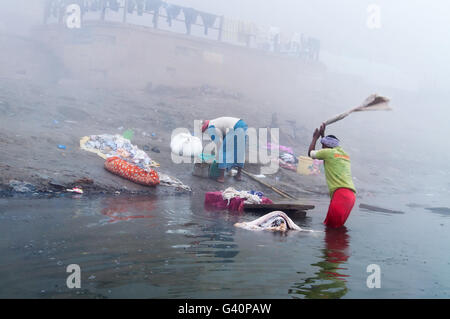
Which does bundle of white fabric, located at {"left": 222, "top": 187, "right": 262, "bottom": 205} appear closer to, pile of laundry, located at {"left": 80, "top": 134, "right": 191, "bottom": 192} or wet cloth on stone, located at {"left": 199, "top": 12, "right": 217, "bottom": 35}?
pile of laundry, located at {"left": 80, "top": 134, "right": 191, "bottom": 192}

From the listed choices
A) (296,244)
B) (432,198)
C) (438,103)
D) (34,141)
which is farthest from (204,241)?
(438,103)

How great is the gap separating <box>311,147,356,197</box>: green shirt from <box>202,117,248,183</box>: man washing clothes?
3.57 m

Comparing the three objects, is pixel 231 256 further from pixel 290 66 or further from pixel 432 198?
pixel 290 66

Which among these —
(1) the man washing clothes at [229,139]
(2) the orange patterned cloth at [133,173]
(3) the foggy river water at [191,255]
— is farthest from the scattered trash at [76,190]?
(1) the man washing clothes at [229,139]

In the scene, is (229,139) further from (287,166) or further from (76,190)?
(287,166)

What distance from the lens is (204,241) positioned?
194 inches

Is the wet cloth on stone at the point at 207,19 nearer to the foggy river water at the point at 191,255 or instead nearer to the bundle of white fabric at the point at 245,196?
the bundle of white fabric at the point at 245,196

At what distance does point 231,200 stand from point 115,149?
389 centimetres

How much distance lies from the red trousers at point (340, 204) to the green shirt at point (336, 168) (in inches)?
3.0

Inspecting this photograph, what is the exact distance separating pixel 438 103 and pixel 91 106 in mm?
31650

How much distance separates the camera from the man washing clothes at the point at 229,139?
31.7 ft

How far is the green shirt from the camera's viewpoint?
618 cm

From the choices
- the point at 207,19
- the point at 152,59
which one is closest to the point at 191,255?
the point at 152,59

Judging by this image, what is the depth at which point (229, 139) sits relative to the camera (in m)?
9.72
